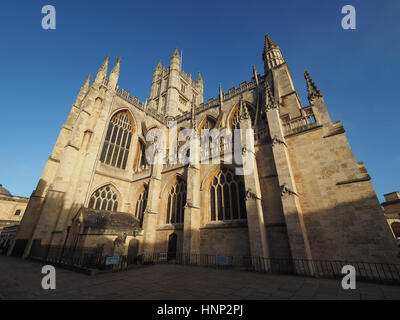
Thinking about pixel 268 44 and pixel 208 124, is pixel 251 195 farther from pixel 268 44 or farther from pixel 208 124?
pixel 268 44

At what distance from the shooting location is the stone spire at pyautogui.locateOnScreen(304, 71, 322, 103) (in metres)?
11.3

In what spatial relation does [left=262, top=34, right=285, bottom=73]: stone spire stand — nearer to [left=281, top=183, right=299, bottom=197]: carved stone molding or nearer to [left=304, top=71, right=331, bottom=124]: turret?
[left=304, top=71, right=331, bottom=124]: turret

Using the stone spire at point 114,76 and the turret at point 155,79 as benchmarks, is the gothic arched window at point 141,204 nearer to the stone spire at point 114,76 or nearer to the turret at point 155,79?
the stone spire at point 114,76

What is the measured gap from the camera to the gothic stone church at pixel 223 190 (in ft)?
27.9

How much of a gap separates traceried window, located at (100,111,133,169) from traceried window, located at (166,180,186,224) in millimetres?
7236

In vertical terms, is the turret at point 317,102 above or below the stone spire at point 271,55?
below

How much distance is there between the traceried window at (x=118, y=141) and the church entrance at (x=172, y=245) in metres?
9.64

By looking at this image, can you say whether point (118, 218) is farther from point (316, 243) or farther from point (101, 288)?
point (316, 243)

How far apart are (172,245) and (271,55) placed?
1974 cm

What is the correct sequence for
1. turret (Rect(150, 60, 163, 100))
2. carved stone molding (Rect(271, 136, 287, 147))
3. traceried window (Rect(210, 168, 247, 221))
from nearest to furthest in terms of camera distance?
carved stone molding (Rect(271, 136, 287, 147)) < traceried window (Rect(210, 168, 247, 221)) < turret (Rect(150, 60, 163, 100))

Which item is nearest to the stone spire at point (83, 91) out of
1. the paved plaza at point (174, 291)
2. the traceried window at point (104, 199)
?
the traceried window at point (104, 199)

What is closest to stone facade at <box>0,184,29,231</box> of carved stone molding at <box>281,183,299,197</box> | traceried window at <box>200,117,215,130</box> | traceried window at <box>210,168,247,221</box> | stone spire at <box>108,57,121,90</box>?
stone spire at <box>108,57,121,90</box>
